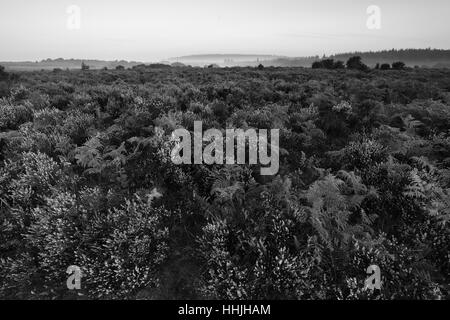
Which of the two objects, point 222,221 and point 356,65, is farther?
point 356,65

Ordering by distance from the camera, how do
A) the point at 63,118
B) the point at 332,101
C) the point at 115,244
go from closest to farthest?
the point at 115,244, the point at 63,118, the point at 332,101

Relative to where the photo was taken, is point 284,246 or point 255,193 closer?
point 284,246

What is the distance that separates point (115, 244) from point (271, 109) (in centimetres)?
656

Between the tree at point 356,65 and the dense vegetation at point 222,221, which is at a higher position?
the tree at point 356,65

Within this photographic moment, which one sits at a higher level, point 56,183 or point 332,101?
point 332,101

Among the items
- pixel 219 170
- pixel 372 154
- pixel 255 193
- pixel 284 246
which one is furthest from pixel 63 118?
pixel 372 154

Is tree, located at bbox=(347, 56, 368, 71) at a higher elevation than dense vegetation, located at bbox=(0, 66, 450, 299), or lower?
higher

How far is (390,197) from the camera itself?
5.07 meters

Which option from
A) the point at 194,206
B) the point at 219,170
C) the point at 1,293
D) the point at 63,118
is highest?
the point at 63,118

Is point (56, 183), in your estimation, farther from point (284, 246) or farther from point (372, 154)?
point (372, 154)

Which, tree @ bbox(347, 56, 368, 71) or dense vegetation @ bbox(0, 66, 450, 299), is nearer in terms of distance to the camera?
dense vegetation @ bbox(0, 66, 450, 299)

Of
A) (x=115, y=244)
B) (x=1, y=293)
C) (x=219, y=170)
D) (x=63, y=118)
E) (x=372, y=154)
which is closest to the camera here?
(x=1, y=293)

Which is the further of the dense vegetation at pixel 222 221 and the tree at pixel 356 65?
the tree at pixel 356 65

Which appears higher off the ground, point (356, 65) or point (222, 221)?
point (356, 65)
